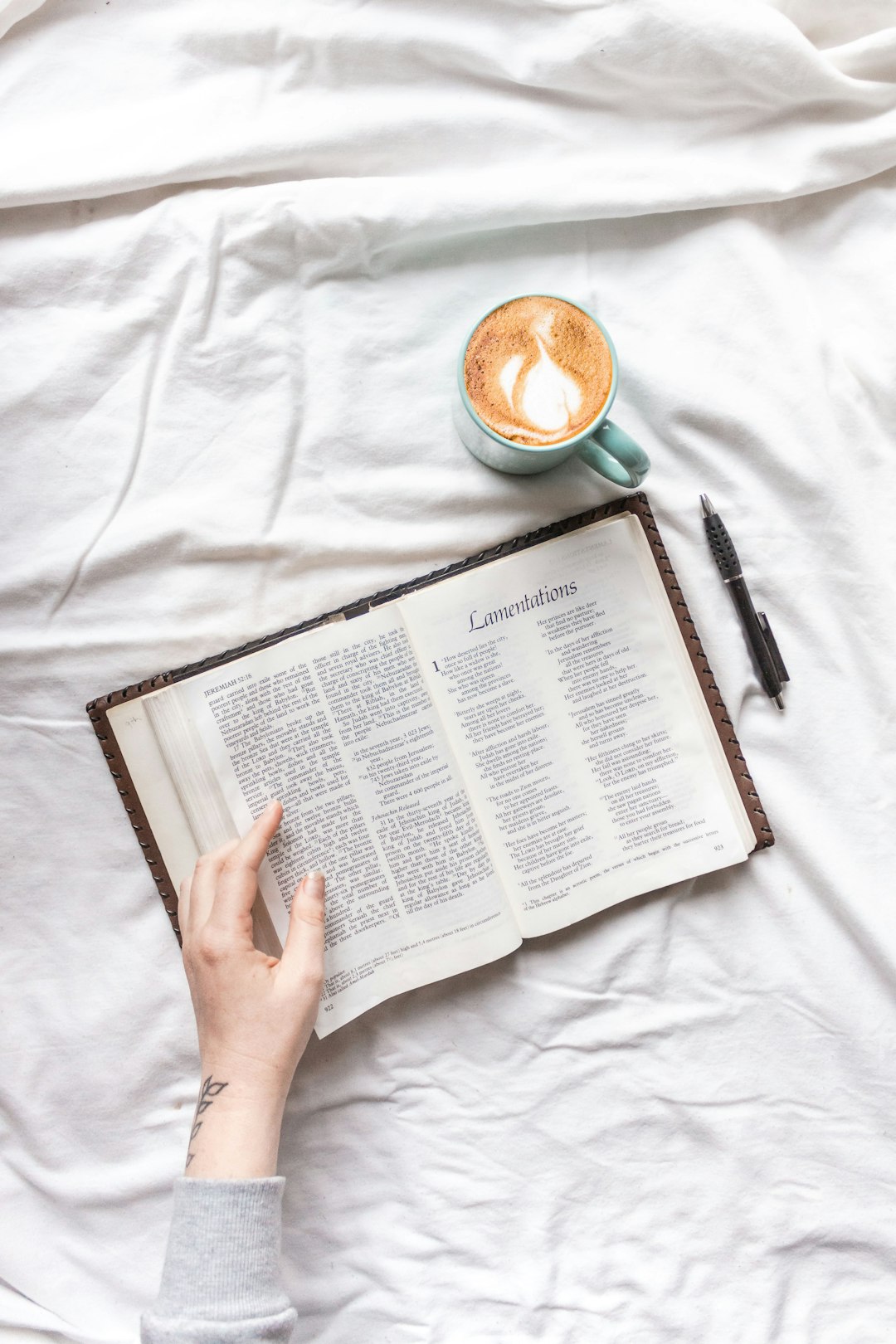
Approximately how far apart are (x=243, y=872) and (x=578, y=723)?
0.28 metres

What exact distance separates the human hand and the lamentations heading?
0.77 ft

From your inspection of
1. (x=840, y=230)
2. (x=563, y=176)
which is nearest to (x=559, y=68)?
(x=563, y=176)

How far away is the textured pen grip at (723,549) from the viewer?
73 cm

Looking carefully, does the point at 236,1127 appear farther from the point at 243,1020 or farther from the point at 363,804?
the point at 363,804

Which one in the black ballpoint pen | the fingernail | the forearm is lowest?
the forearm

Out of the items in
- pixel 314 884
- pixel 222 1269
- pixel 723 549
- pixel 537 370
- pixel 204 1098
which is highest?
pixel 537 370

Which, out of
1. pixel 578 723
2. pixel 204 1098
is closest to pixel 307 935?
pixel 204 1098

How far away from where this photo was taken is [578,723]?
2.37 ft

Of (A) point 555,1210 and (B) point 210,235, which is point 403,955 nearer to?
(A) point 555,1210

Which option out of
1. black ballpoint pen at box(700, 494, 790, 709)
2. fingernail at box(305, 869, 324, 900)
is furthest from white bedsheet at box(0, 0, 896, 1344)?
fingernail at box(305, 869, 324, 900)

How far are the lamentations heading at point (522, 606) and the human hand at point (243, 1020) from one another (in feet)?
0.77

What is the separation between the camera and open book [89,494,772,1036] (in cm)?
70

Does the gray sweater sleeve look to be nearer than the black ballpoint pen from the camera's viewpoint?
Yes

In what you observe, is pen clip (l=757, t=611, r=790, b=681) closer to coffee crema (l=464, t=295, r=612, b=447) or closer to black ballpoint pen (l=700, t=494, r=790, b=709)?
black ballpoint pen (l=700, t=494, r=790, b=709)
